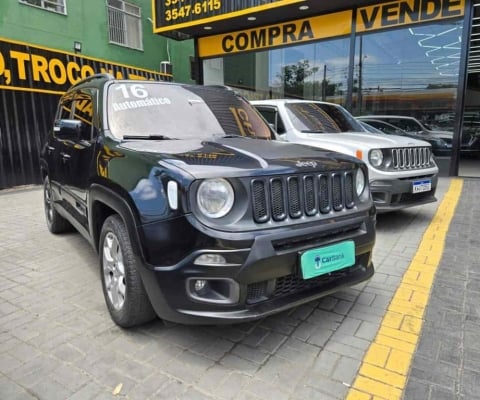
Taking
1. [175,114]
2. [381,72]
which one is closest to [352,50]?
[381,72]

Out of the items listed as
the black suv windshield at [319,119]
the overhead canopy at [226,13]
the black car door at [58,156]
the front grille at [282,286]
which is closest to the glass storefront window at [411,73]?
the overhead canopy at [226,13]

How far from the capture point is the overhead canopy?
970 centimetres

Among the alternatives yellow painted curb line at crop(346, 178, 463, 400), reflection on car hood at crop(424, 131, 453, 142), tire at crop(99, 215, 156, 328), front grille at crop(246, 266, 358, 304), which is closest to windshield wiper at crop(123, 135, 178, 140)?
→ tire at crop(99, 215, 156, 328)

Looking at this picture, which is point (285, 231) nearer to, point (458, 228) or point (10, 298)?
point (10, 298)

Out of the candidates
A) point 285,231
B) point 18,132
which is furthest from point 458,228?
point 18,132

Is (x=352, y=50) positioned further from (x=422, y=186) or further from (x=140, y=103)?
(x=140, y=103)

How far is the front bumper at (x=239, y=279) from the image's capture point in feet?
6.75

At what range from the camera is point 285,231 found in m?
2.19

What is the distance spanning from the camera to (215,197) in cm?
214

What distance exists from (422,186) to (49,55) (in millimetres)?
8370

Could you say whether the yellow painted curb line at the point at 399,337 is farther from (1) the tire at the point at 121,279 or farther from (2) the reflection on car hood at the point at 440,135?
(2) the reflection on car hood at the point at 440,135

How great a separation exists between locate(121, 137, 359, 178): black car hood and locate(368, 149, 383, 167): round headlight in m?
2.06

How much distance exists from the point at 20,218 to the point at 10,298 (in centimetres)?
321

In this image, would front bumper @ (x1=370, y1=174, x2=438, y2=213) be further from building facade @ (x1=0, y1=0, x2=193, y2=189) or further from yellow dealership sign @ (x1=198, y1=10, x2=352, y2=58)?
building facade @ (x1=0, y1=0, x2=193, y2=189)
